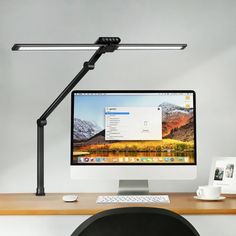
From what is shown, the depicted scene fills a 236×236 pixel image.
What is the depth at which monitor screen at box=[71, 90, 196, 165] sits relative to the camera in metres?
2.27

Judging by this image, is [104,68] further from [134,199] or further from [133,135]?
[134,199]

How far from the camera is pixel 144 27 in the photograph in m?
2.58

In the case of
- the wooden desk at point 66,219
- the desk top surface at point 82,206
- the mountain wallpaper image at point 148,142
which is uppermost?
the mountain wallpaper image at point 148,142

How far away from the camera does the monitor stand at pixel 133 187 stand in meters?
2.28

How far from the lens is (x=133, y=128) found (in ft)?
7.51

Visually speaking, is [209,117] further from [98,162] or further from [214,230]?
[214,230]

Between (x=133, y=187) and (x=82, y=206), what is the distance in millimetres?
402

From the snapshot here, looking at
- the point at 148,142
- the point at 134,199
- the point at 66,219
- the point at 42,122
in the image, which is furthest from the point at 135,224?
the point at 42,122

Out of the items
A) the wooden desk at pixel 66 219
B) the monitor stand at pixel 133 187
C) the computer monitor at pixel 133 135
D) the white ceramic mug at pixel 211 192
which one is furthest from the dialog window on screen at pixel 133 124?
the wooden desk at pixel 66 219

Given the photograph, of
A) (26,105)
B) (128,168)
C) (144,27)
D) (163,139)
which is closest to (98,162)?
(128,168)

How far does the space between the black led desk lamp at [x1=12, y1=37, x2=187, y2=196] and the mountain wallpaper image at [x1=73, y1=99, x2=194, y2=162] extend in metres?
0.15

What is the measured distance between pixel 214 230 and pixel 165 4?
3.74 feet

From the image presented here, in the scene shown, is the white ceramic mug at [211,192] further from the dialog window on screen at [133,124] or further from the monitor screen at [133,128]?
the dialog window on screen at [133,124]

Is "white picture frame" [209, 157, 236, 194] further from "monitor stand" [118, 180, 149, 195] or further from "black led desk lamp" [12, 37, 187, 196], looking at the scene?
"black led desk lamp" [12, 37, 187, 196]
